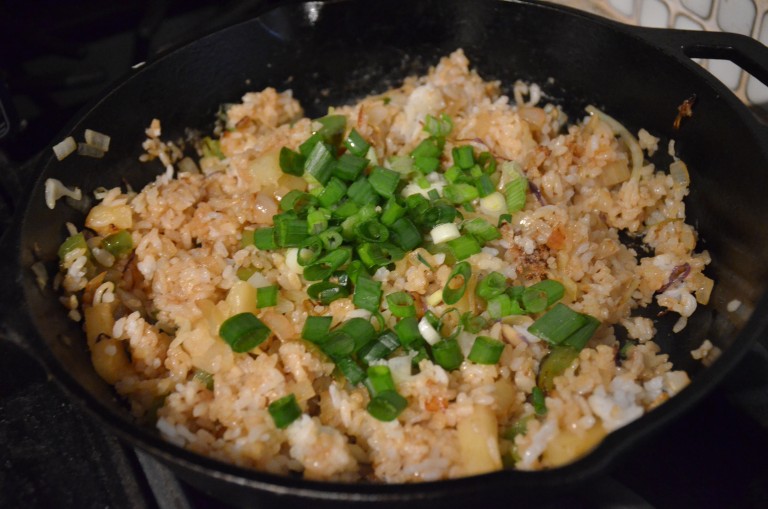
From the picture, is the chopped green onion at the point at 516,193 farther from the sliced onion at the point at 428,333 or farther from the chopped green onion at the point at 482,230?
the sliced onion at the point at 428,333

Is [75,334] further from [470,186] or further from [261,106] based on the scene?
[470,186]

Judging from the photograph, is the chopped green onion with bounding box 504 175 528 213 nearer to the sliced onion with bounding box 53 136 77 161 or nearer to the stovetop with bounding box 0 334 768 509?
the stovetop with bounding box 0 334 768 509

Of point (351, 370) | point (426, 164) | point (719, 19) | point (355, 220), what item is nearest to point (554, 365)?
point (351, 370)

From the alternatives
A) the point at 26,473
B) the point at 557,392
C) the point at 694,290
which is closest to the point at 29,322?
the point at 26,473

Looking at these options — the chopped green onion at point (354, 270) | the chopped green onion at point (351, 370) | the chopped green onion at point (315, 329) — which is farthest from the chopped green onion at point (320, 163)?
the chopped green onion at point (351, 370)

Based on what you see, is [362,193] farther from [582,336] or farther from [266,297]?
[582,336]

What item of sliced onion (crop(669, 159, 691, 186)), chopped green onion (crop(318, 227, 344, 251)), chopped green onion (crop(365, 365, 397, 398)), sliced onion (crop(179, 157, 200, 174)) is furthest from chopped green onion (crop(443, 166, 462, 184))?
sliced onion (crop(179, 157, 200, 174))

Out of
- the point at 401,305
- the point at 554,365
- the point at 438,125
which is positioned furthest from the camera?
the point at 438,125
